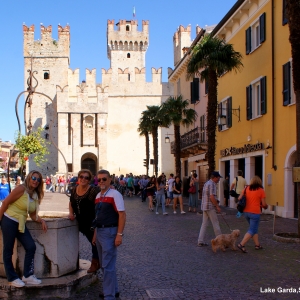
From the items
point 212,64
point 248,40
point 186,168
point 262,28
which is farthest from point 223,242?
point 186,168

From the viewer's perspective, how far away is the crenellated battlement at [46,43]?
6081 cm

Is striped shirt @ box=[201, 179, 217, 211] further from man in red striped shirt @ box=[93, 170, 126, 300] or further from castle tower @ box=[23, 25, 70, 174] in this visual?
castle tower @ box=[23, 25, 70, 174]

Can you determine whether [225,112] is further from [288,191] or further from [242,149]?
[288,191]

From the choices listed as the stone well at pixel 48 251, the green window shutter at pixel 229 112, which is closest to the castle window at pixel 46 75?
the green window shutter at pixel 229 112

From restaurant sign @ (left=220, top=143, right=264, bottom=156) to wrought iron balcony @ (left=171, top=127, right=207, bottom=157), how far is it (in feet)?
15.2

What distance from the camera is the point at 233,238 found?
973cm

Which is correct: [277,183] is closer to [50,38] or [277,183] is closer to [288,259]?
[288,259]

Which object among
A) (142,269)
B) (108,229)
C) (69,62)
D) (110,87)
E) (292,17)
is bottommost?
(142,269)

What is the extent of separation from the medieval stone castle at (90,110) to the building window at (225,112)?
110ft

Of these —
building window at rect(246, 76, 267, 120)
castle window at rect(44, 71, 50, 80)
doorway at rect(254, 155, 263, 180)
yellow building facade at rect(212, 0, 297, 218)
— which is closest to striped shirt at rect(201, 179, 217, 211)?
yellow building facade at rect(212, 0, 297, 218)

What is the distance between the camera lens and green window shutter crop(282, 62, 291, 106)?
16.2m

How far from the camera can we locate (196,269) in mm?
7949

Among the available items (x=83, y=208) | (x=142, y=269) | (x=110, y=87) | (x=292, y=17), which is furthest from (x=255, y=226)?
(x=110, y=87)

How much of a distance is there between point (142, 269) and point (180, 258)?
1174mm
